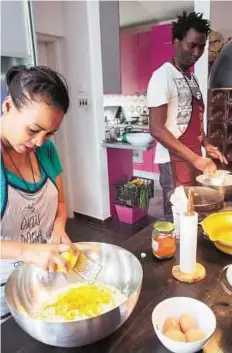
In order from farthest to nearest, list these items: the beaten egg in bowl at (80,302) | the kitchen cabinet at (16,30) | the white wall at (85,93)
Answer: the white wall at (85,93)
the kitchen cabinet at (16,30)
the beaten egg in bowl at (80,302)

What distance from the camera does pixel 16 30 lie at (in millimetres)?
2004

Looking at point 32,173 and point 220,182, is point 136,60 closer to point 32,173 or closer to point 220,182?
point 220,182

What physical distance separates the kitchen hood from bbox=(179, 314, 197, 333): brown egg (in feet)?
2.66

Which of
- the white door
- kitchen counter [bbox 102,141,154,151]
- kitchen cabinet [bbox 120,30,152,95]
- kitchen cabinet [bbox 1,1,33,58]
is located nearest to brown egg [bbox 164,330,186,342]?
kitchen cabinet [bbox 1,1,33,58]

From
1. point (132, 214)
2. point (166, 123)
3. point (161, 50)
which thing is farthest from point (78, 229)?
point (161, 50)

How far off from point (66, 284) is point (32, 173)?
396 millimetres

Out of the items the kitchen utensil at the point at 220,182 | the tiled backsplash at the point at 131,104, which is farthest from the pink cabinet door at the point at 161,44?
the kitchen utensil at the point at 220,182

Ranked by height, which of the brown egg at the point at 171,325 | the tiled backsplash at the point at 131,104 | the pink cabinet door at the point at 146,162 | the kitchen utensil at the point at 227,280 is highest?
the tiled backsplash at the point at 131,104

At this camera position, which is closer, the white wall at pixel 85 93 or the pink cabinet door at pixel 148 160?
the white wall at pixel 85 93

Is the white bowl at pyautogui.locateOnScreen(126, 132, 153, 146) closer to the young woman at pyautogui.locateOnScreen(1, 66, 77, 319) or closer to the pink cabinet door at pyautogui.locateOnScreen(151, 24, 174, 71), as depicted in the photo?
the young woman at pyautogui.locateOnScreen(1, 66, 77, 319)

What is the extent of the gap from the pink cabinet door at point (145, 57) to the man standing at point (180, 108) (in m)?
2.74

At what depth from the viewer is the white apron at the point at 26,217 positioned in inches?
39.3

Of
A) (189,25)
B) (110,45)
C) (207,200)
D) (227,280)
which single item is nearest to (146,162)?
(110,45)

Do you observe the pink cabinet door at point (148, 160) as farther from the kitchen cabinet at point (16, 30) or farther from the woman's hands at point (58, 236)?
the woman's hands at point (58, 236)
